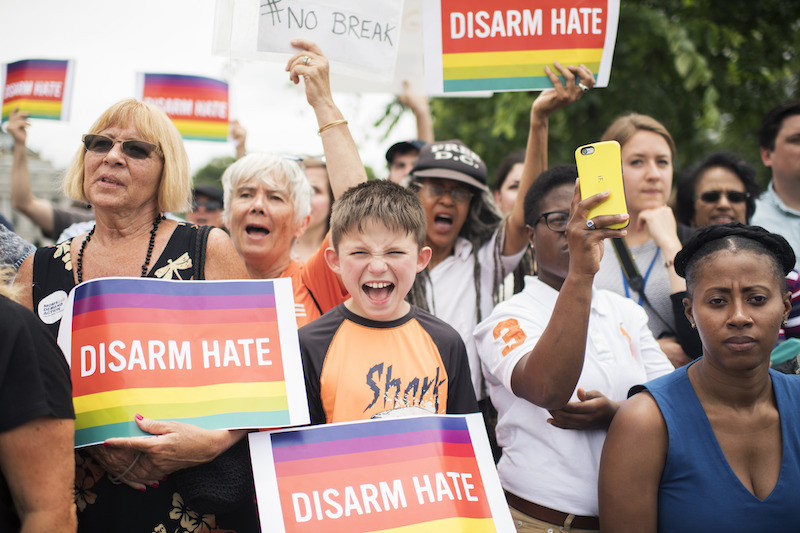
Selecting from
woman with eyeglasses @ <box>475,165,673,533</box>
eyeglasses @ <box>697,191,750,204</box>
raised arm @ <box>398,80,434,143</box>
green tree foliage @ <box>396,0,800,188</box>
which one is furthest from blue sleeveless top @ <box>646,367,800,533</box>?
green tree foliage @ <box>396,0,800,188</box>

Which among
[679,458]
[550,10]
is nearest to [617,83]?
[550,10]

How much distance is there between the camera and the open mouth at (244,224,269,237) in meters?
3.24

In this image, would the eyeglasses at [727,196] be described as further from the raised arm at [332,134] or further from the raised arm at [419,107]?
the raised arm at [332,134]

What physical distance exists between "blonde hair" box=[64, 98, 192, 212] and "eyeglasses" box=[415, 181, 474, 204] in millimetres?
1465

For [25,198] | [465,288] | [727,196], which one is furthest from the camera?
[25,198]

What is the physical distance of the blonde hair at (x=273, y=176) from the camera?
326cm

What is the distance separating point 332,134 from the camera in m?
2.80

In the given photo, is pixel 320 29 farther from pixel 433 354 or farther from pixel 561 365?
pixel 561 365

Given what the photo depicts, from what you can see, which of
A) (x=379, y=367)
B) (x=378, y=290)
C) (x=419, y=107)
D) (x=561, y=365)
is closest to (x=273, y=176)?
(x=378, y=290)

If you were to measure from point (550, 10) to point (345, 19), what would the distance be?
3.27 feet

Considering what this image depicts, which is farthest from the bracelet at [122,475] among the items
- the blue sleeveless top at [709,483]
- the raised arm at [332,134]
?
the blue sleeveless top at [709,483]

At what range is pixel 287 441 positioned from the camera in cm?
208

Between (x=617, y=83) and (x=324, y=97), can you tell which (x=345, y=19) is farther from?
(x=617, y=83)

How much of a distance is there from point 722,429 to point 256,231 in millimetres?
2194
